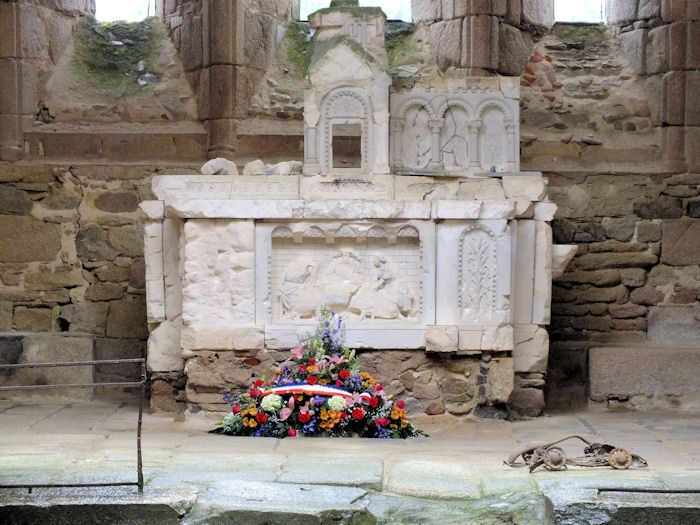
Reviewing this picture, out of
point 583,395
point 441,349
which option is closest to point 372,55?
point 441,349

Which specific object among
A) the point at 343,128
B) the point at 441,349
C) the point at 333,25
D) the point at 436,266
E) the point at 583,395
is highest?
the point at 333,25

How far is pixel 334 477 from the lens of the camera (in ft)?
17.6

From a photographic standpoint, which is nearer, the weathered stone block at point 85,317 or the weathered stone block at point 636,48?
the weathered stone block at point 85,317

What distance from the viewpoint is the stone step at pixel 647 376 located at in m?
8.51

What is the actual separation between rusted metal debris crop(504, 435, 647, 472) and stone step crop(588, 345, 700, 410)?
9.37ft

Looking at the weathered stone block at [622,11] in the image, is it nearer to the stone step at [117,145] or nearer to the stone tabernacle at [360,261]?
the stone tabernacle at [360,261]

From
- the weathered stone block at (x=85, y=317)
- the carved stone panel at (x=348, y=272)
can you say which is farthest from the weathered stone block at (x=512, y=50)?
the weathered stone block at (x=85, y=317)

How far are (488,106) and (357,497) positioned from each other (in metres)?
3.83

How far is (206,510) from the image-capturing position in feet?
16.1

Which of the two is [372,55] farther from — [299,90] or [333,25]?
Result: [299,90]

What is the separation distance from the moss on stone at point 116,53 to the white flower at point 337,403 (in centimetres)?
418

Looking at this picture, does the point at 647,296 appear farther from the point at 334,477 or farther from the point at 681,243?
the point at 334,477

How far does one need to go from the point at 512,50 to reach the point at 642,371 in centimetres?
314

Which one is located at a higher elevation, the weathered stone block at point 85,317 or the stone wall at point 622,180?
the stone wall at point 622,180
